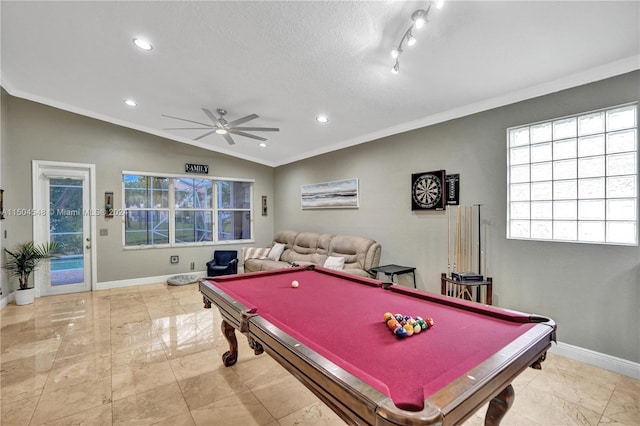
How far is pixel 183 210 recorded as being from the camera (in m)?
6.42

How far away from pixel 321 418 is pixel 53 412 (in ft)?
6.44

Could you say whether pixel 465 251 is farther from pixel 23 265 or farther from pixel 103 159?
pixel 23 265

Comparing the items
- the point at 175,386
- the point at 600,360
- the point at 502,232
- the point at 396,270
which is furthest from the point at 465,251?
the point at 175,386

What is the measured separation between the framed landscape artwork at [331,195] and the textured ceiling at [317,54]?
122cm

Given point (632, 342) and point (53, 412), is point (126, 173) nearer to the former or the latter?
point (53, 412)

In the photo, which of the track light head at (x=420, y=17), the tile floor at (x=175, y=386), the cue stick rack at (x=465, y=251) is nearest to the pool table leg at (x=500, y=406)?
the tile floor at (x=175, y=386)

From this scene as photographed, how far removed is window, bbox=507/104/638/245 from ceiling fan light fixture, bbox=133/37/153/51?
4.07 metres

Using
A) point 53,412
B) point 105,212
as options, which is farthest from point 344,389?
point 105,212

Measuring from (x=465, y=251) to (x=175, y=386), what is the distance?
3.43m

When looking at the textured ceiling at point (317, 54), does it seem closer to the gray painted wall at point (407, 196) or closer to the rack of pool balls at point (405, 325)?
the gray painted wall at point (407, 196)

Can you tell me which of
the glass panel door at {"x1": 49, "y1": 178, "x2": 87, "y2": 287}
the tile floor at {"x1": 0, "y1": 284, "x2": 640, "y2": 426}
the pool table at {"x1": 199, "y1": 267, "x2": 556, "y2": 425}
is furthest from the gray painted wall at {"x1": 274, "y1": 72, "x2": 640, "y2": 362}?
the glass panel door at {"x1": 49, "y1": 178, "x2": 87, "y2": 287}

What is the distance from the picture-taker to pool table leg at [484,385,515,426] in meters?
1.55

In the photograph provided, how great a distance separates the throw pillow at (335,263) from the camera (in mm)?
4746

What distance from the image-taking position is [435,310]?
6.22 feet
